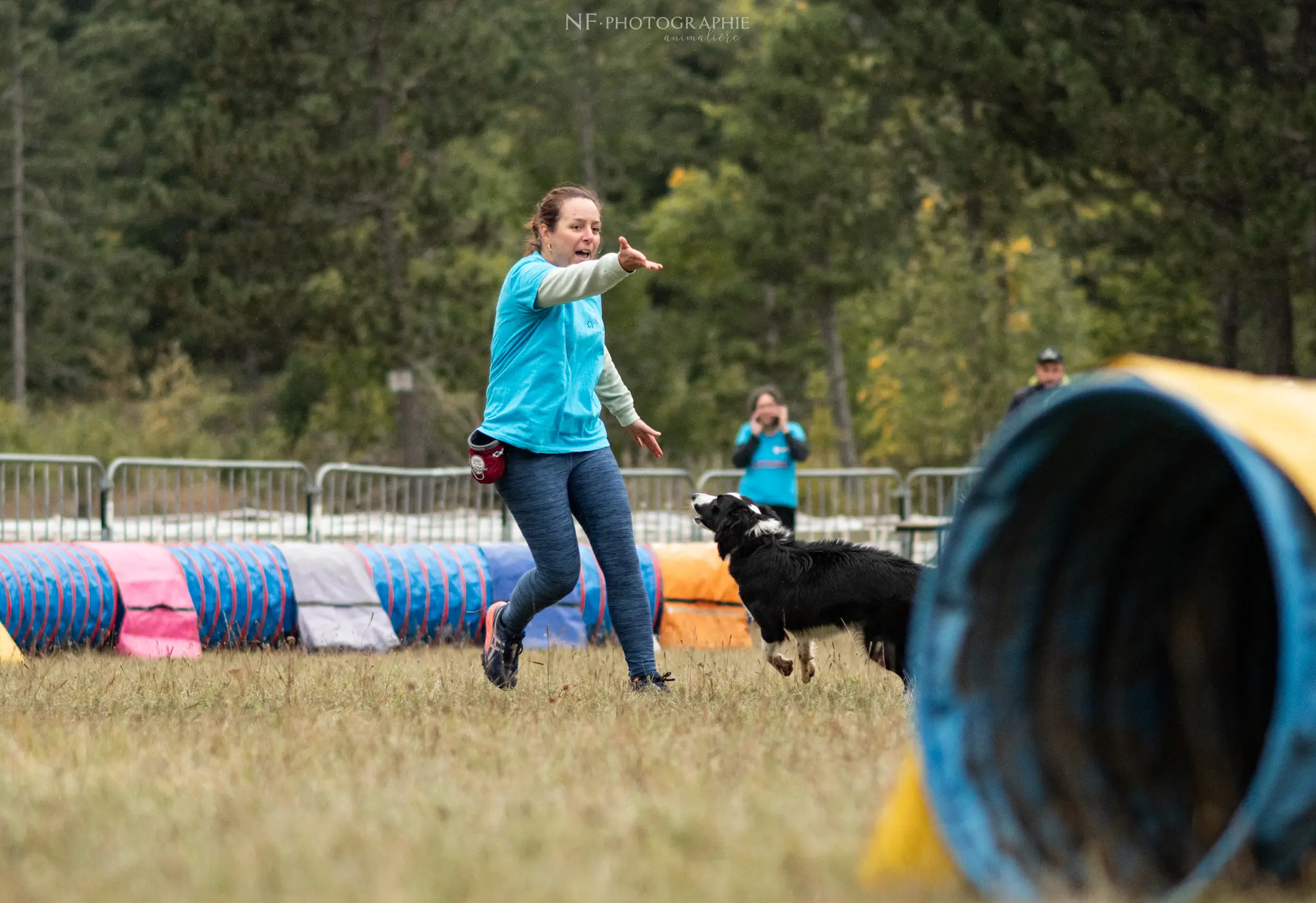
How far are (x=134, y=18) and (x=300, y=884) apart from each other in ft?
127

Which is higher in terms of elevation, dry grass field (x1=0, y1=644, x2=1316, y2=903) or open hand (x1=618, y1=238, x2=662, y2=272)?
open hand (x1=618, y1=238, x2=662, y2=272)

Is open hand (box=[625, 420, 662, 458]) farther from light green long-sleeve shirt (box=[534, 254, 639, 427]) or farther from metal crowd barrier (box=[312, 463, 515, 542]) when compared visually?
metal crowd barrier (box=[312, 463, 515, 542])

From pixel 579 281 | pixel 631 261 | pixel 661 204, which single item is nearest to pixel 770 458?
pixel 579 281

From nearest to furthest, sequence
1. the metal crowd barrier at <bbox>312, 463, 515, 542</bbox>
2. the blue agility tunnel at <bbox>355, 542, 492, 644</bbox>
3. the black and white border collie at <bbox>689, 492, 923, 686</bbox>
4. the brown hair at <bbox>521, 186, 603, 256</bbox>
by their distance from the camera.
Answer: the brown hair at <bbox>521, 186, 603, 256</bbox>, the black and white border collie at <bbox>689, 492, 923, 686</bbox>, the blue agility tunnel at <bbox>355, 542, 492, 644</bbox>, the metal crowd barrier at <bbox>312, 463, 515, 542</bbox>

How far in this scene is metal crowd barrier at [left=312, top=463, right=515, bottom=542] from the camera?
49.2 feet

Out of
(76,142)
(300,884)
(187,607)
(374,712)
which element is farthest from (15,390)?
(300,884)

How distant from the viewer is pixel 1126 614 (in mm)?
3324

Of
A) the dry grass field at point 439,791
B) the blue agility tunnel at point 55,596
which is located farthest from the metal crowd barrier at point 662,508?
the dry grass field at point 439,791

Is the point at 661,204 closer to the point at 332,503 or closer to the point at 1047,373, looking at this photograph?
the point at 332,503

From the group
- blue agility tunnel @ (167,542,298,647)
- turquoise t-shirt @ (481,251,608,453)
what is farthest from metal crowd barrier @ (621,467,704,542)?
turquoise t-shirt @ (481,251,608,453)

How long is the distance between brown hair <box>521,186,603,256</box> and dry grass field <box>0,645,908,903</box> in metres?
1.67

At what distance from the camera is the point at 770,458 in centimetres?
1153

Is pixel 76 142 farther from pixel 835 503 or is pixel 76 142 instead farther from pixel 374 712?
pixel 374 712

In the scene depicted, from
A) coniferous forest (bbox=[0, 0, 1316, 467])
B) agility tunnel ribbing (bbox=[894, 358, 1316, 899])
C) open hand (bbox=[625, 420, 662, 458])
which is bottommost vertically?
agility tunnel ribbing (bbox=[894, 358, 1316, 899])
